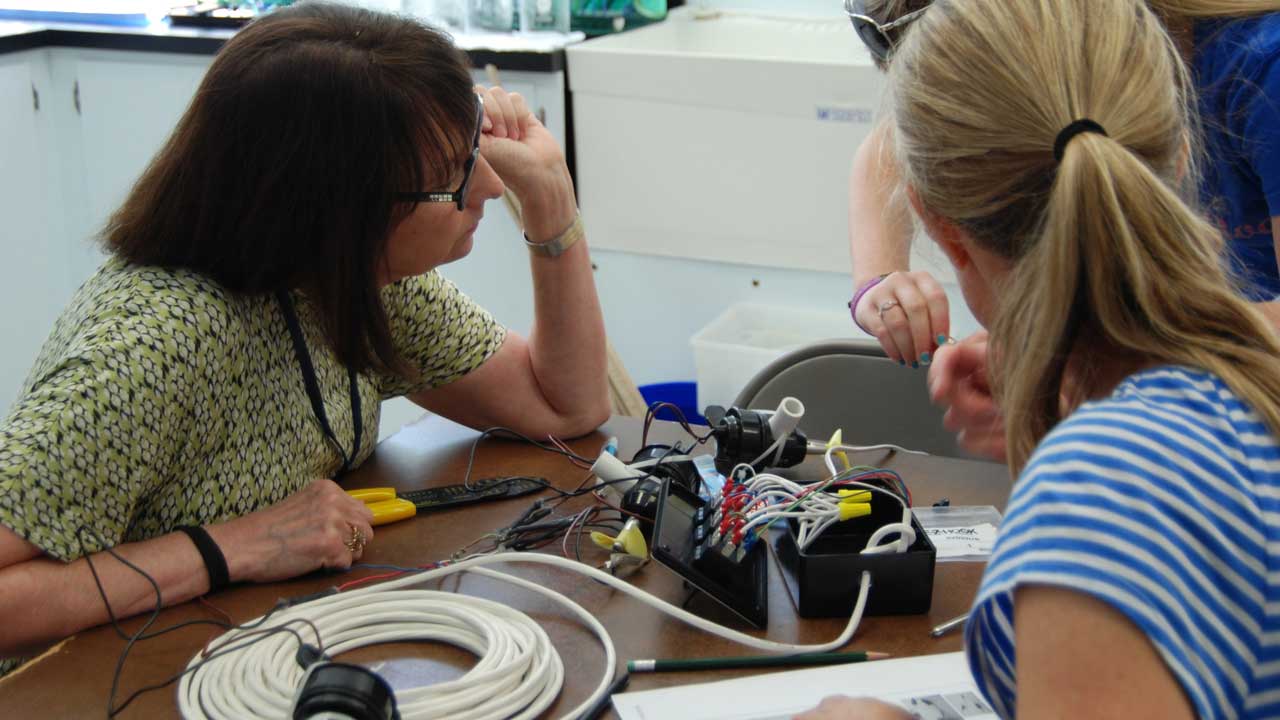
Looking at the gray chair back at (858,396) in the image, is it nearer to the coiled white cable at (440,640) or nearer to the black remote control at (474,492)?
the black remote control at (474,492)

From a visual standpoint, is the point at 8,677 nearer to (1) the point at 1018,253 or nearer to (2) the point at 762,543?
(2) the point at 762,543

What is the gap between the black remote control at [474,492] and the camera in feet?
4.42

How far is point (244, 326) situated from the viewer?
4.22 feet

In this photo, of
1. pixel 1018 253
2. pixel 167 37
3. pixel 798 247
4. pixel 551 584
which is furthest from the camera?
pixel 167 37

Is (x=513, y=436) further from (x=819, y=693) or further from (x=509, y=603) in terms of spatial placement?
(x=819, y=693)

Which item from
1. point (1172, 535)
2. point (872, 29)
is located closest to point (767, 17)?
point (872, 29)

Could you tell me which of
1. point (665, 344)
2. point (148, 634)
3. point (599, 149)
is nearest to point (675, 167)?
point (599, 149)

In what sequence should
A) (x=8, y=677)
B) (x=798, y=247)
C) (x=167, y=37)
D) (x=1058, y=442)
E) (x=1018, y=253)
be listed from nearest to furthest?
(x=1058, y=442) < (x=1018, y=253) < (x=8, y=677) < (x=798, y=247) < (x=167, y=37)

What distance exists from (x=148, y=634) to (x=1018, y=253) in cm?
84

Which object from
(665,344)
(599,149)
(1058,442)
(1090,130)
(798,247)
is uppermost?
(1090,130)

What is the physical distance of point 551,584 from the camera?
1165mm

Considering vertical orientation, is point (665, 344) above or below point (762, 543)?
below

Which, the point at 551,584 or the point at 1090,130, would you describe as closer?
the point at 1090,130

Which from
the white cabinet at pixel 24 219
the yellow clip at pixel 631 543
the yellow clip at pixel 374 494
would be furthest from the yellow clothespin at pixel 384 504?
the white cabinet at pixel 24 219
